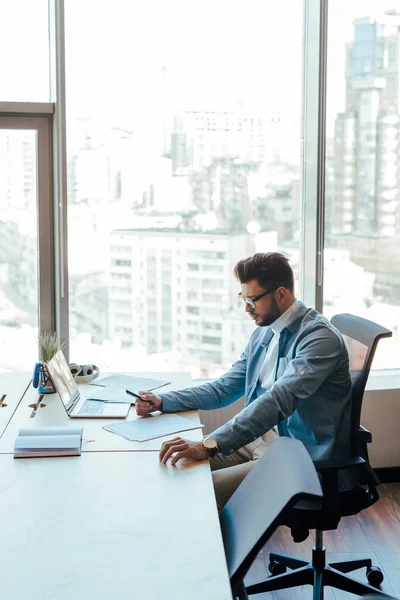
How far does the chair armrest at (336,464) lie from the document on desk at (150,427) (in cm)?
42

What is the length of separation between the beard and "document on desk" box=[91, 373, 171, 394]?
58 centimetres

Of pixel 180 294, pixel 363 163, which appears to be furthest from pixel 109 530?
pixel 363 163

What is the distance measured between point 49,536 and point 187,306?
→ 2222 mm

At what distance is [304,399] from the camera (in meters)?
2.35

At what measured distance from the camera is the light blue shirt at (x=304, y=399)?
229 cm

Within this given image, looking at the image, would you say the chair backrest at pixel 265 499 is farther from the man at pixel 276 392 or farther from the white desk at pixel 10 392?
the white desk at pixel 10 392

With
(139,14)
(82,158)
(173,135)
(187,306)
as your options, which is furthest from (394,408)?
(139,14)

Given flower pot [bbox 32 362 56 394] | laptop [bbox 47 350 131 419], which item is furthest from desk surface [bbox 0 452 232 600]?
flower pot [bbox 32 362 56 394]

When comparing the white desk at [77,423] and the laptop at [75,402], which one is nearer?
the white desk at [77,423]

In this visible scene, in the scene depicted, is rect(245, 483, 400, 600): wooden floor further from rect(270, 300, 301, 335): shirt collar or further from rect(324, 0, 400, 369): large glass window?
rect(324, 0, 400, 369): large glass window

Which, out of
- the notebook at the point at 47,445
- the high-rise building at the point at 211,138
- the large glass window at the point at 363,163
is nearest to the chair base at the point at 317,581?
the notebook at the point at 47,445

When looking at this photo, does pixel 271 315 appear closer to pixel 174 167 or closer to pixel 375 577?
pixel 375 577

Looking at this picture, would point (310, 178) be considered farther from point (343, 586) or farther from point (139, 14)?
point (343, 586)

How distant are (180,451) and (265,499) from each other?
0.52 m
